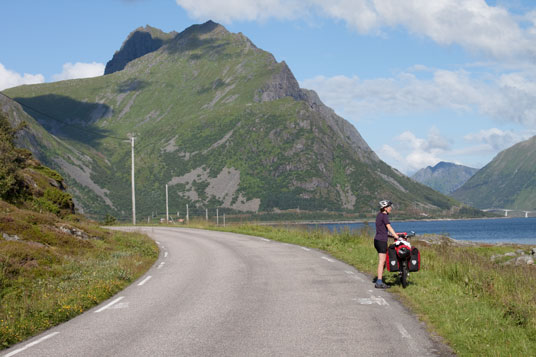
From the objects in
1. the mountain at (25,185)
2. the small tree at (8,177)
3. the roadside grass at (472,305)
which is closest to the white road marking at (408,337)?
the roadside grass at (472,305)

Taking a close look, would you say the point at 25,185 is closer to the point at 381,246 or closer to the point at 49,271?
the point at 49,271

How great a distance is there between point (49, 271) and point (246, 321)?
320 inches

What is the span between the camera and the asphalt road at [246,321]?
779cm

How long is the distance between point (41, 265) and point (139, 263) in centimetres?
408

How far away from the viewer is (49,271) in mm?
15078

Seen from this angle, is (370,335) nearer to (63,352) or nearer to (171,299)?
(63,352)

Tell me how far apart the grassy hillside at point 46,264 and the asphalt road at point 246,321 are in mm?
479

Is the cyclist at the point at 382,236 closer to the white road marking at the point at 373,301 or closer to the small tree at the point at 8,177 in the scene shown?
the white road marking at the point at 373,301

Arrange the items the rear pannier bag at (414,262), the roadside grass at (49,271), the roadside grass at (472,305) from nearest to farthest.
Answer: the roadside grass at (472,305) < the roadside grass at (49,271) < the rear pannier bag at (414,262)

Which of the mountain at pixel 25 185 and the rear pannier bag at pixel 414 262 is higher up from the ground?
the mountain at pixel 25 185

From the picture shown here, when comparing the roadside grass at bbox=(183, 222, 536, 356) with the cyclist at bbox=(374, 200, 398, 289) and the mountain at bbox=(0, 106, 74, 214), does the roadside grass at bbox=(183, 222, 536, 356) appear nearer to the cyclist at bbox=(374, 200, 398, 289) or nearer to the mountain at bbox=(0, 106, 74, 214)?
the cyclist at bbox=(374, 200, 398, 289)

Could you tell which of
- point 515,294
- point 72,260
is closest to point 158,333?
point 515,294

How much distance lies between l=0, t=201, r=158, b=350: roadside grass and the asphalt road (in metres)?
0.43

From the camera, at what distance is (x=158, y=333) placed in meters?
8.90
